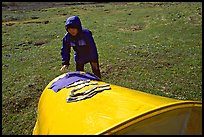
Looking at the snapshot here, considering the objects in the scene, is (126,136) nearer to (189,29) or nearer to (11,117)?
(11,117)

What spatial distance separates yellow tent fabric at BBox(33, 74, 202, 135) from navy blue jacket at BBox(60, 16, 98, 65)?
3.24 metres

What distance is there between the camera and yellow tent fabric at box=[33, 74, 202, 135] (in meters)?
4.51

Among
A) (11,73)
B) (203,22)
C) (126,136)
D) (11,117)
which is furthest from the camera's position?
(203,22)

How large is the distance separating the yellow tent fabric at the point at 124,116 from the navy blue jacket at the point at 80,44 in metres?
3.24

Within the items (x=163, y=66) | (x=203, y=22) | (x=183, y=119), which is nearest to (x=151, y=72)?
(x=163, y=66)

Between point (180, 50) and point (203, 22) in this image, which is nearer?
point (180, 50)

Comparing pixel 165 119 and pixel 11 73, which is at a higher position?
pixel 165 119

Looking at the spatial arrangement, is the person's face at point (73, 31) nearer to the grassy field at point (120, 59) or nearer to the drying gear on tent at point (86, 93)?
the grassy field at point (120, 59)

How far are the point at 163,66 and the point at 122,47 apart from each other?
405 cm

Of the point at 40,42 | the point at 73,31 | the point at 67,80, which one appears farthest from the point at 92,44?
the point at 40,42

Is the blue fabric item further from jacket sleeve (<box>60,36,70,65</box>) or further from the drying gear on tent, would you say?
jacket sleeve (<box>60,36,70,65</box>)

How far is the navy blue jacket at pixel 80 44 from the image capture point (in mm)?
8490

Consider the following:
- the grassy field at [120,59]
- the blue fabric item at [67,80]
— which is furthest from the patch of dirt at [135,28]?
the blue fabric item at [67,80]

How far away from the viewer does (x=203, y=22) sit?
2094cm
